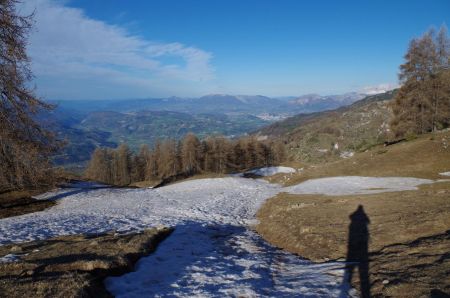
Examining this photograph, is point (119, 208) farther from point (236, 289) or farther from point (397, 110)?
point (397, 110)

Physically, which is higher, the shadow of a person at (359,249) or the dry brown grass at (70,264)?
the dry brown grass at (70,264)

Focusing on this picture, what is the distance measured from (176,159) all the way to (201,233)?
74.9 metres

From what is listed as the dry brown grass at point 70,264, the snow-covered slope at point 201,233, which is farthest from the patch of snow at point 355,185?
the dry brown grass at point 70,264

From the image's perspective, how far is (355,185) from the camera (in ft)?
91.0

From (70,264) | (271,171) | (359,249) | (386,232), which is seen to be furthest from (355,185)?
(271,171)

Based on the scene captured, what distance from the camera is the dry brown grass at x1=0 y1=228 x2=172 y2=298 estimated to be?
7836 millimetres

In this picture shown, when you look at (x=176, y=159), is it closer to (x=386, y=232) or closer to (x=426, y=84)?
(x=426, y=84)

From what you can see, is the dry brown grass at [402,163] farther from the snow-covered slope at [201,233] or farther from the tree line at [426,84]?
the tree line at [426,84]

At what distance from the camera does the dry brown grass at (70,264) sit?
7836mm

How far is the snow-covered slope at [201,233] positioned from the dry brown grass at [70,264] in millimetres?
562

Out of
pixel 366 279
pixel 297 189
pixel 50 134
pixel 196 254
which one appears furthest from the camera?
pixel 297 189

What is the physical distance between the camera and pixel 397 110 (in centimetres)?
5497

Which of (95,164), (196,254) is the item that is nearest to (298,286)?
(196,254)

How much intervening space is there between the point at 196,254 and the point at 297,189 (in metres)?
18.5
